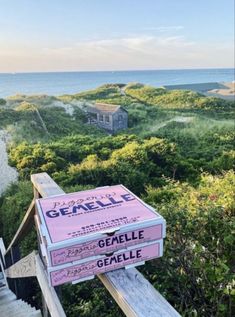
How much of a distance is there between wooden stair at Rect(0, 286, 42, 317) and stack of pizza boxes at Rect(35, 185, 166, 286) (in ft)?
4.71

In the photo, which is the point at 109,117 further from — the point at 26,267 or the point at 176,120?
the point at 26,267

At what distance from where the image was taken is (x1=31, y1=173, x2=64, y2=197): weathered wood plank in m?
1.65

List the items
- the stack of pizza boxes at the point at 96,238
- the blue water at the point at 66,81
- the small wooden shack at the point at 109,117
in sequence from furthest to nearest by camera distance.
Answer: the blue water at the point at 66,81 → the small wooden shack at the point at 109,117 → the stack of pizza boxes at the point at 96,238

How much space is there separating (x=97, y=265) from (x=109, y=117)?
48.2 ft

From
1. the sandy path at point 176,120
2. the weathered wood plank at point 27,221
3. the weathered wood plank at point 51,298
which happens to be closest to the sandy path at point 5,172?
the weathered wood plank at point 27,221

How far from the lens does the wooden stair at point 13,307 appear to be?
227 cm

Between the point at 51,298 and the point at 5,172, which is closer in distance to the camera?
the point at 51,298

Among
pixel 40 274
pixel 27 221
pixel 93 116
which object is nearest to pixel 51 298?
pixel 40 274

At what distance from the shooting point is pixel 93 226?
1.03m

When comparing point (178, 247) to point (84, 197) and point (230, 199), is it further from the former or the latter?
point (230, 199)

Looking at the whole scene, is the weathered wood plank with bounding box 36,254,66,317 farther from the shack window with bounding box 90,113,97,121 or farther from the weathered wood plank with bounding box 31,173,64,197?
the shack window with bounding box 90,113,97,121

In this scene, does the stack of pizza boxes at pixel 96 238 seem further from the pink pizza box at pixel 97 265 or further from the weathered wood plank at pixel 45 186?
the weathered wood plank at pixel 45 186

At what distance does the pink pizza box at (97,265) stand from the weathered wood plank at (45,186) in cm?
69

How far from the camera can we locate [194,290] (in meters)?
1.67
